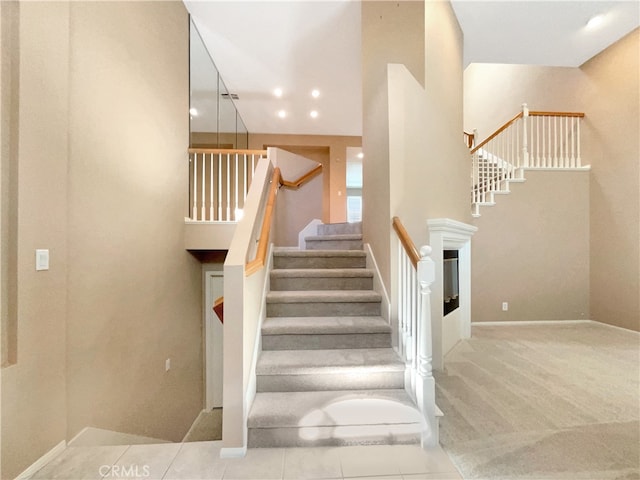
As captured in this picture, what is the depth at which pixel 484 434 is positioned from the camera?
1764 mm

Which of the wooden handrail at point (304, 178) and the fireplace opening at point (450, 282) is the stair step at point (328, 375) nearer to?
the fireplace opening at point (450, 282)

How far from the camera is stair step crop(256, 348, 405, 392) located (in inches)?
73.4

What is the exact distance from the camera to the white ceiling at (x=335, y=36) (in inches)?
131

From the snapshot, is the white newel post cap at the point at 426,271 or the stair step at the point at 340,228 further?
the stair step at the point at 340,228

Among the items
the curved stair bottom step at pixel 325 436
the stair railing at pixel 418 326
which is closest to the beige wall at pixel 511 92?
the stair railing at pixel 418 326

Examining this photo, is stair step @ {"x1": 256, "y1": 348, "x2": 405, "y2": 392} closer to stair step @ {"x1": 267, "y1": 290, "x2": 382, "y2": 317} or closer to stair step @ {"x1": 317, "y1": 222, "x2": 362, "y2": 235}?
stair step @ {"x1": 267, "y1": 290, "x2": 382, "y2": 317}

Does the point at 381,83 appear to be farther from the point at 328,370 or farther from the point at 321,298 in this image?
the point at 328,370

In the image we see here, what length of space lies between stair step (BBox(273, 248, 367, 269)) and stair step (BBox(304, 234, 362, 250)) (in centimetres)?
35

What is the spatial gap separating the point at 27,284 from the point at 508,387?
11.1 ft

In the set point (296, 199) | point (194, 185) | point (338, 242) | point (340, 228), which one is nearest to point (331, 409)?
point (338, 242)

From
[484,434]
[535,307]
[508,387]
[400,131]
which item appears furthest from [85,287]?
[535,307]

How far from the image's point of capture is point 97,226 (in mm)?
1956

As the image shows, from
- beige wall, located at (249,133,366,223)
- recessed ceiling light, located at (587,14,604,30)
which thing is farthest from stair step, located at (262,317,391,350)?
beige wall, located at (249,133,366,223)

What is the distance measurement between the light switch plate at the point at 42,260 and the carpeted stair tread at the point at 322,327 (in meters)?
1.35
